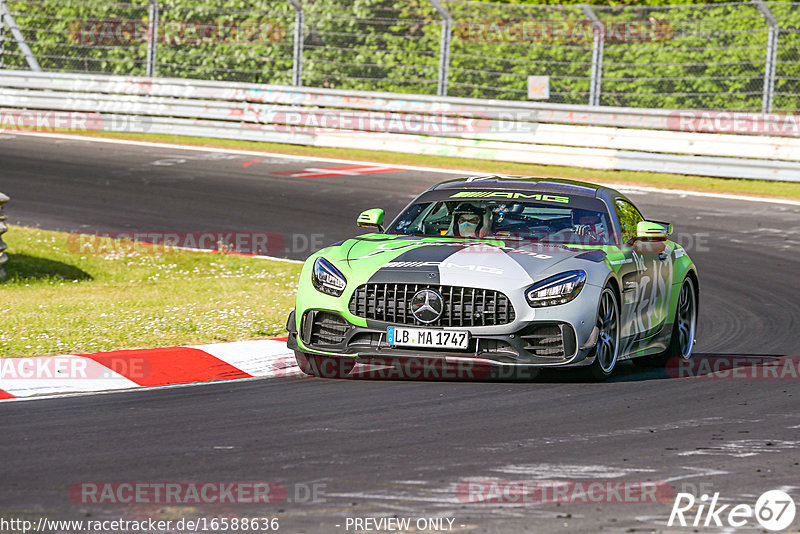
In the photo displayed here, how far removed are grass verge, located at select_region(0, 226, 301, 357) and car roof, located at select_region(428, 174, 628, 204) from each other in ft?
5.96

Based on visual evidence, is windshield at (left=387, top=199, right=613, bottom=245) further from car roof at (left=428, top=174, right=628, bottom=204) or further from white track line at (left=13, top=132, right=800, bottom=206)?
white track line at (left=13, top=132, right=800, bottom=206)

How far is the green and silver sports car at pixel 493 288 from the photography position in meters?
7.95

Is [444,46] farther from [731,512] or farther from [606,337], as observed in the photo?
[731,512]

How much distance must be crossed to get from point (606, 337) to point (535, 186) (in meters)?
1.68

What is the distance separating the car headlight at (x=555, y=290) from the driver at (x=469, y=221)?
3.75 ft

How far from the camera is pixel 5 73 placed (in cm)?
2520

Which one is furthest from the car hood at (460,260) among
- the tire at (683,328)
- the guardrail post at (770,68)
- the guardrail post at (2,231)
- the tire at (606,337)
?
the guardrail post at (770,68)

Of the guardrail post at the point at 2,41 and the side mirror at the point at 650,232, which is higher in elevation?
the guardrail post at the point at 2,41

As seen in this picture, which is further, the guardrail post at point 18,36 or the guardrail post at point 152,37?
the guardrail post at point 18,36

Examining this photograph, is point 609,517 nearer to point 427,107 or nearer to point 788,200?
point 788,200

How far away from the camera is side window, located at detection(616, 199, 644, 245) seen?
935cm

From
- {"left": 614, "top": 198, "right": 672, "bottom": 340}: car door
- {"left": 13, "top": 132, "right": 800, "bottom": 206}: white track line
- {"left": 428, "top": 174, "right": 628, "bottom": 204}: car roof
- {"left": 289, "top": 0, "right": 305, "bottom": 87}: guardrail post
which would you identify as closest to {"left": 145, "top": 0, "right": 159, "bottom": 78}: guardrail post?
{"left": 13, "top": 132, "right": 800, "bottom": 206}: white track line

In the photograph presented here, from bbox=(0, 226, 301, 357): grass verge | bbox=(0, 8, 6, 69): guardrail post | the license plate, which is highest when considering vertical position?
bbox=(0, 8, 6, 69): guardrail post

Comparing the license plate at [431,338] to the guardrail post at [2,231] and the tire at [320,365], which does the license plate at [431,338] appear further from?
the guardrail post at [2,231]
